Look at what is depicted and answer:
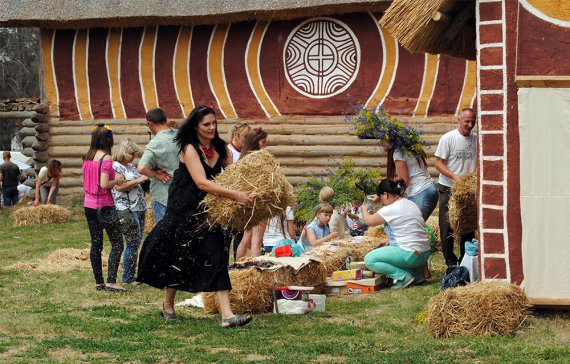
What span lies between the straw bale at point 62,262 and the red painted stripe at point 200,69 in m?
6.16

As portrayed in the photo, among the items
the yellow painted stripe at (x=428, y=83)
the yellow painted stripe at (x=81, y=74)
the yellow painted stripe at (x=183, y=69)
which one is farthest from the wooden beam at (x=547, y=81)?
the yellow painted stripe at (x=81, y=74)

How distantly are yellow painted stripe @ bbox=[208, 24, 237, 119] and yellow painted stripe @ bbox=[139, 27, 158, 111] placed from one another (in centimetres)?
118

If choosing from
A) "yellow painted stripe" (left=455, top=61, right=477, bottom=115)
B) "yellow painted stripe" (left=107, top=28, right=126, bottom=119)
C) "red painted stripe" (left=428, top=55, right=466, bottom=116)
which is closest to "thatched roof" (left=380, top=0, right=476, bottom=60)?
"yellow painted stripe" (left=455, top=61, right=477, bottom=115)

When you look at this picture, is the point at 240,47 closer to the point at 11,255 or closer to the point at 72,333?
the point at 11,255

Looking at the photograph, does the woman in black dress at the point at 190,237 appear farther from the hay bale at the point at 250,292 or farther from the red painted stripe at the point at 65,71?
the red painted stripe at the point at 65,71

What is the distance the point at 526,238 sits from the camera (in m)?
8.27

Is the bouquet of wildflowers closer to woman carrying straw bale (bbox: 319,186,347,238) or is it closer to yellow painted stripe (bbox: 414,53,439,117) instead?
woman carrying straw bale (bbox: 319,186,347,238)

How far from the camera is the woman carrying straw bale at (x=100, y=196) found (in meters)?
10.4

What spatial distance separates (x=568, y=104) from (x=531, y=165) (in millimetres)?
561

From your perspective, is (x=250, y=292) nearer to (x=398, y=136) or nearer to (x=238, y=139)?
(x=238, y=139)

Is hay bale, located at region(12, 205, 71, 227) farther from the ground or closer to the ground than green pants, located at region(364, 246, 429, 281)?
farther from the ground

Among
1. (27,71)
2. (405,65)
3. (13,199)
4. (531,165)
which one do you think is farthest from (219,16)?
(27,71)

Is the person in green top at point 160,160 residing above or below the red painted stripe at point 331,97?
below

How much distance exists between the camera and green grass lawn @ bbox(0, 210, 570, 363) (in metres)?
7.01
